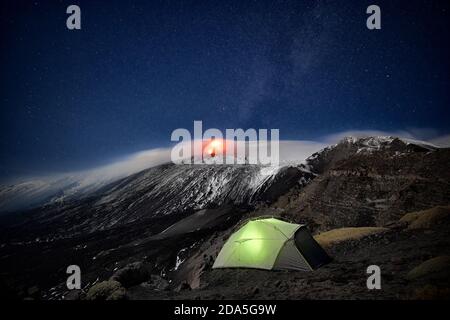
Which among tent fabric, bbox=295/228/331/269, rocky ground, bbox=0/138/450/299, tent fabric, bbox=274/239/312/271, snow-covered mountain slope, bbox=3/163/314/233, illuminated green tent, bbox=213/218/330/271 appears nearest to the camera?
rocky ground, bbox=0/138/450/299

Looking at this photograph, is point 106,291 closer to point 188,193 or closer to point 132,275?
point 132,275

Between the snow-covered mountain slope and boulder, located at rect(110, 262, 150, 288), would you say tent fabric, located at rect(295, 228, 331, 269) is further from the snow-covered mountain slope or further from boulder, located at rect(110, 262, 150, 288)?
the snow-covered mountain slope

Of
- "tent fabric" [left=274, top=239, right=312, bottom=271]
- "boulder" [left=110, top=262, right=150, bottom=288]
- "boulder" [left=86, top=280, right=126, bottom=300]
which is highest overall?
"tent fabric" [left=274, top=239, right=312, bottom=271]

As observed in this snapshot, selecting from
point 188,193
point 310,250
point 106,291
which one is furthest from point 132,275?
point 188,193

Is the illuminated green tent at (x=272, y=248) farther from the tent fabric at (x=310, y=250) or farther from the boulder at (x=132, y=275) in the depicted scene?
the boulder at (x=132, y=275)

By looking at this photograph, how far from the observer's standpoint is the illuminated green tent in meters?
13.8

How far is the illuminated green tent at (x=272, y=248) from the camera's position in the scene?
45.2ft

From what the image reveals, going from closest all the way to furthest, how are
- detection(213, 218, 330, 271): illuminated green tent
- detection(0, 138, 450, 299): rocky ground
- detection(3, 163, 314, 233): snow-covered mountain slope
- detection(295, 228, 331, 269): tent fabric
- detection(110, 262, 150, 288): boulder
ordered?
1. detection(0, 138, 450, 299): rocky ground
2. detection(213, 218, 330, 271): illuminated green tent
3. detection(295, 228, 331, 269): tent fabric
4. detection(110, 262, 150, 288): boulder
5. detection(3, 163, 314, 233): snow-covered mountain slope

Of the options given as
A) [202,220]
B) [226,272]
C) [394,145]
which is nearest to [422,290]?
[226,272]

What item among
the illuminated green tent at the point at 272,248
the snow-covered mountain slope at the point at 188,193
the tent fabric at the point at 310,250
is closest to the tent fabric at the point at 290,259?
the illuminated green tent at the point at 272,248

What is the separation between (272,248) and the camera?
46.3 ft

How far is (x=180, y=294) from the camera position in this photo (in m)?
13.2

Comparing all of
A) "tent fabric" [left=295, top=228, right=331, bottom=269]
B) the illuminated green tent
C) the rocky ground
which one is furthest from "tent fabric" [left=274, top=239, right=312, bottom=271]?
the rocky ground

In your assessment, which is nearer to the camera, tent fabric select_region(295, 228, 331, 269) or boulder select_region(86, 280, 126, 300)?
boulder select_region(86, 280, 126, 300)
